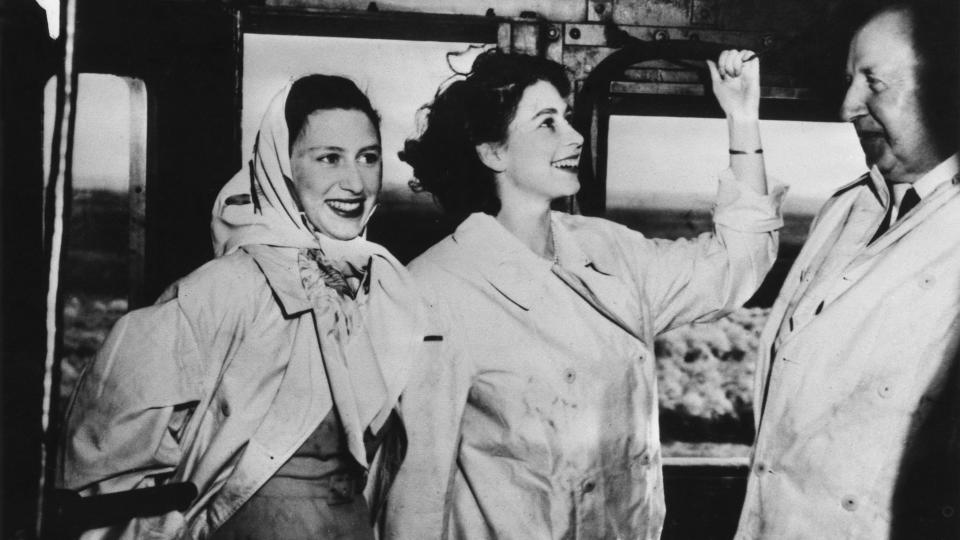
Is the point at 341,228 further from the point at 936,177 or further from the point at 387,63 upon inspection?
the point at 936,177

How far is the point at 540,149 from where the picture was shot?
207 cm

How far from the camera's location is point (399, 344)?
1990mm

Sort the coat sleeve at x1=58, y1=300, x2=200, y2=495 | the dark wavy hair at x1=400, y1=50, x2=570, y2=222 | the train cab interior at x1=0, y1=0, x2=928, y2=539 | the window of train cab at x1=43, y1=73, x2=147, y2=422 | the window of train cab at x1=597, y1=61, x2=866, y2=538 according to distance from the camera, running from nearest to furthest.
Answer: the coat sleeve at x1=58, y1=300, x2=200, y2=495 → the train cab interior at x1=0, y1=0, x2=928, y2=539 → the window of train cab at x1=43, y1=73, x2=147, y2=422 → the dark wavy hair at x1=400, y1=50, x2=570, y2=222 → the window of train cab at x1=597, y1=61, x2=866, y2=538

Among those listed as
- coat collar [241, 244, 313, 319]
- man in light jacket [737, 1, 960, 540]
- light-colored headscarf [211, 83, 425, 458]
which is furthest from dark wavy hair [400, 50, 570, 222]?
man in light jacket [737, 1, 960, 540]

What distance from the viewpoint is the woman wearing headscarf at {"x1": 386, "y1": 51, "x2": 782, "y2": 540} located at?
1977 mm

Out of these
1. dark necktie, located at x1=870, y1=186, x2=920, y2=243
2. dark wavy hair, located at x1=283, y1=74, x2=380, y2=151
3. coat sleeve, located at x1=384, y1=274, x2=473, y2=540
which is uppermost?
dark wavy hair, located at x1=283, y1=74, x2=380, y2=151

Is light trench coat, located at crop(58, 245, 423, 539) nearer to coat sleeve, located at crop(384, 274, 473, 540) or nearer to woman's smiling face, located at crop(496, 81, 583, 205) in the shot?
coat sleeve, located at crop(384, 274, 473, 540)

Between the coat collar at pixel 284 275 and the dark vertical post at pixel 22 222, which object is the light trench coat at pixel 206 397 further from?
the dark vertical post at pixel 22 222

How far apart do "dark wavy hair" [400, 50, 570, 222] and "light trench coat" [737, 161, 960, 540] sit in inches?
32.3

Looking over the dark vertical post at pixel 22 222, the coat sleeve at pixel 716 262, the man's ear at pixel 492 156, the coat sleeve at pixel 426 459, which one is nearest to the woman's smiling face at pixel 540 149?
the man's ear at pixel 492 156

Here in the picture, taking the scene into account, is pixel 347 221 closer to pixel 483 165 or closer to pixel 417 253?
pixel 417 253

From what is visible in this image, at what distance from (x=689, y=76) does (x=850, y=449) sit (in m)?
1.02

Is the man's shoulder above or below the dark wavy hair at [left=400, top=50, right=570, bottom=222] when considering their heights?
below

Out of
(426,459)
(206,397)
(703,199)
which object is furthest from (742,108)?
(206,397)
